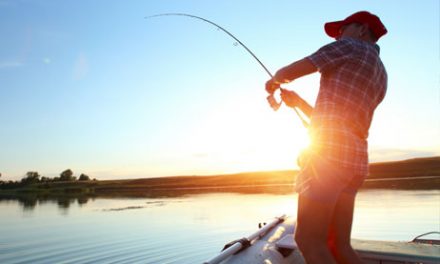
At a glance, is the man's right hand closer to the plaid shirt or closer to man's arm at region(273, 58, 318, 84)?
man's arm at region(273, 58, 318, 84)

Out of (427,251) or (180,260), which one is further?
(180,260)

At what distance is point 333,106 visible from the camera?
8.70 feet

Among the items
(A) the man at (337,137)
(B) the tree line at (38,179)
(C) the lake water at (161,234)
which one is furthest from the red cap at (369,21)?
(B) the tree line at (38,179)

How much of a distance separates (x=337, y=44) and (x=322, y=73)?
230mm

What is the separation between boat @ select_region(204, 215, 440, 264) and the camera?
410 cm

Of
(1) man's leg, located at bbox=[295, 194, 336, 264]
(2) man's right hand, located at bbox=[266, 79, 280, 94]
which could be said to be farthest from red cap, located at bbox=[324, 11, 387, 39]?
(1) man's leg, located at bbox=[295, 194, 336, 264]

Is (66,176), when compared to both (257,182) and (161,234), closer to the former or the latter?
(257,182)

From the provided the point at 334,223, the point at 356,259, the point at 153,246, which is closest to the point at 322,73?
the point at 334,223

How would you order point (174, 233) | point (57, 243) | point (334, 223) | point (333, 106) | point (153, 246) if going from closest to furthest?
point (333, 106)
point (334, 223)
point (153, 246)
point (57, 243)
point (174, 233)

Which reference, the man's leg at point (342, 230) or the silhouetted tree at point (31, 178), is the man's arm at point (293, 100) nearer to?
the man's leg at point (342, 230)

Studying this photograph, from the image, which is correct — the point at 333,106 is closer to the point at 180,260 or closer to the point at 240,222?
the point at 180,260

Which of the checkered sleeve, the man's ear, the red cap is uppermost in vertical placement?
the red cap

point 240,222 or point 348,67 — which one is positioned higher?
point 348,67

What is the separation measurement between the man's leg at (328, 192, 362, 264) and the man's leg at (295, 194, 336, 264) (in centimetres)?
16
